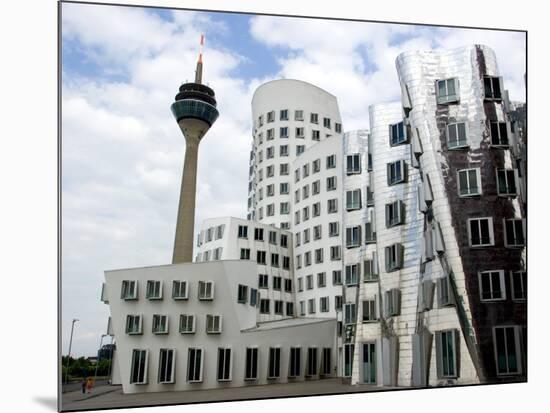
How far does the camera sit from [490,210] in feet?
50.8

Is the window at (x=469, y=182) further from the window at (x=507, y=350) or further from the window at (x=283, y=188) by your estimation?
the window at (x=283, y=188)

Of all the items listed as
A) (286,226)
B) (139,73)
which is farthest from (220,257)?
(139,73)

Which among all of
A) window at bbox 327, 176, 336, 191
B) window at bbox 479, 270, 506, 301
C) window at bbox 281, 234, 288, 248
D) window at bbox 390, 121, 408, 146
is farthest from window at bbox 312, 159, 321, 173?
window at bbox 479, 270, 506, 301

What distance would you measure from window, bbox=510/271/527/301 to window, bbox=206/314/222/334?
837 cm

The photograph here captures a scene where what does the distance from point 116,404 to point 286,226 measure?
2185cm

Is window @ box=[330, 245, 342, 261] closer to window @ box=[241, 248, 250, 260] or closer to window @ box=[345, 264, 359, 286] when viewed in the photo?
window @ box=[241, 248, 250, 260]

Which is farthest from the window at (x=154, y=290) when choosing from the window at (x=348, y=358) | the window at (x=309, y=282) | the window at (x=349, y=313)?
the window at (x=309, y=282)

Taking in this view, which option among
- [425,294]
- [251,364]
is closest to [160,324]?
[251,364]

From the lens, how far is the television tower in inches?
712

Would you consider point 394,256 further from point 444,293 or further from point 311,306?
point 311,306

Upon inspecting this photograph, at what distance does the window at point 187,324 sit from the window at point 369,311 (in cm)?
518

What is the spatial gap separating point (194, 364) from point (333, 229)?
47.6ft

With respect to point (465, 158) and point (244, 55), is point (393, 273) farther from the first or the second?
point (244, 55)

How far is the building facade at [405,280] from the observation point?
15.1m
